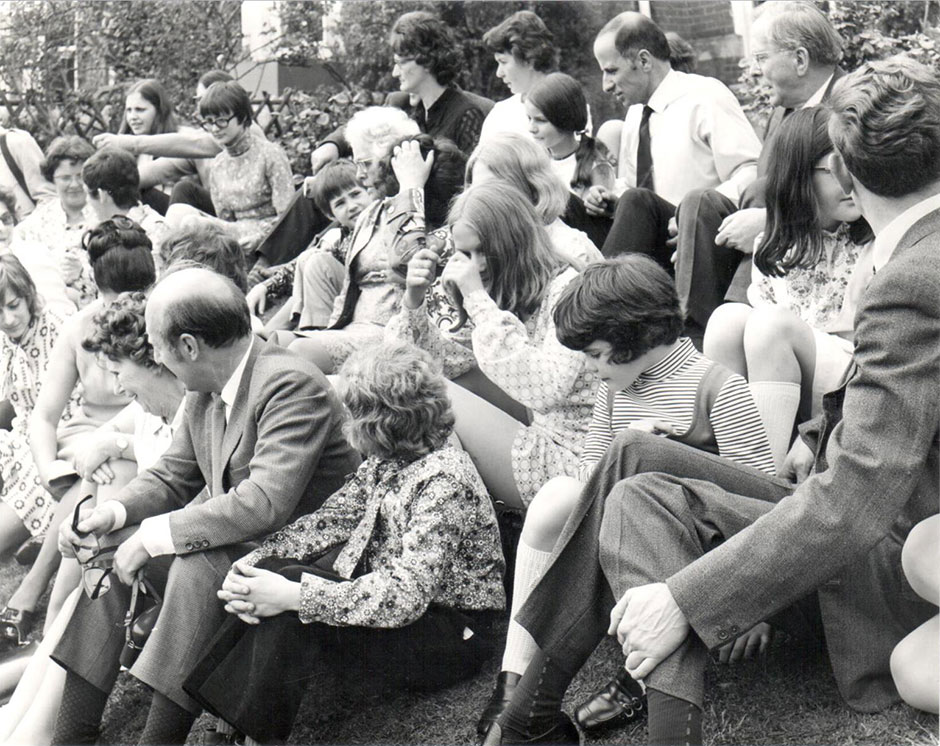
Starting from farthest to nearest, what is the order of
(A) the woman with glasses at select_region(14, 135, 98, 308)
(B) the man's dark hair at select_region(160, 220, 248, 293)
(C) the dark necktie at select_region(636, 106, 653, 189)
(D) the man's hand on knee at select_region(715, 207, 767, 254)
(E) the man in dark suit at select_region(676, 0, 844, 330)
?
(A) the woman with glasses at select_region(14, 135, 98, 308), (C) the dark necktie at select_region(636, 106, 653, 189), (B) the man's dark hair at select_region(160, 220, 248, 293), (E) the man in dark suit at select_region(676, 0, 844, 330), (D) the man's hand on knee at select_region(715, 207, 767, 254)

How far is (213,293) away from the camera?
4.02m

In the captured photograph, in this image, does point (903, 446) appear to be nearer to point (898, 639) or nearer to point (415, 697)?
point (898, 639)

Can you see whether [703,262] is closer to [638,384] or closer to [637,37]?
[638,384]

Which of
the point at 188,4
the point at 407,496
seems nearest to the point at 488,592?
the point at 407,496

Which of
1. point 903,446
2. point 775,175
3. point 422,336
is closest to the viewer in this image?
point 903,446

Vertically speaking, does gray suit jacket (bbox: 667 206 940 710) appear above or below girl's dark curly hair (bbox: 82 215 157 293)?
above

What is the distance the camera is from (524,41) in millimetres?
6566

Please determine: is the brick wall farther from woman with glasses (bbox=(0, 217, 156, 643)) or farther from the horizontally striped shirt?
the horizontally striped shirt

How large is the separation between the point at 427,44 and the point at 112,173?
68.1 inches

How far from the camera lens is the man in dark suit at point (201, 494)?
3.68m

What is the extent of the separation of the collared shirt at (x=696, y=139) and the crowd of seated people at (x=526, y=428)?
2 cm

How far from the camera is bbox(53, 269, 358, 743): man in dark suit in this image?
368 cm

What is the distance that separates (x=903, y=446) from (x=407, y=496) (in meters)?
1.55

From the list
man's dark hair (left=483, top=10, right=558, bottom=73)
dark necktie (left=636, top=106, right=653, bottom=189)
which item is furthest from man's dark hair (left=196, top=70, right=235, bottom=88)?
dark necktie (left=636, top=106, right=653, bottom=189)
